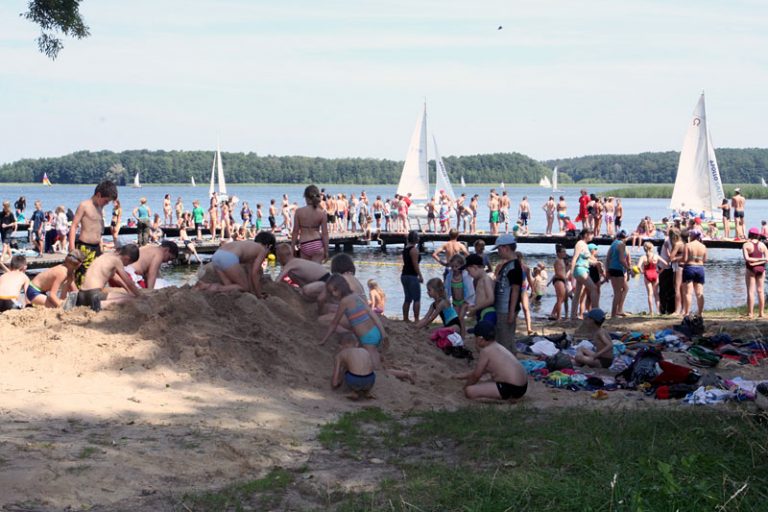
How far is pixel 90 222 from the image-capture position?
11.1 metres

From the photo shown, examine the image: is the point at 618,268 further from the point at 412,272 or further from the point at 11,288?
the point at 11,288

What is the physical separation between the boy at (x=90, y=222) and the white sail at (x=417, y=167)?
32.9m

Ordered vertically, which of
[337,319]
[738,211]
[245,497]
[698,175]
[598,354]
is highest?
[698,175]

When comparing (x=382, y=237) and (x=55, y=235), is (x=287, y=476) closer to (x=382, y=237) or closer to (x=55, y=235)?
(x=55, y=235)

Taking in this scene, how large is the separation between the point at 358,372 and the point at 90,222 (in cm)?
427

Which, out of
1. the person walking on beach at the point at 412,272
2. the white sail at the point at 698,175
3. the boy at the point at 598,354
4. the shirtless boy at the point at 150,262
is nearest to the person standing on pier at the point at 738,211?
the white sail at the point at 698,175

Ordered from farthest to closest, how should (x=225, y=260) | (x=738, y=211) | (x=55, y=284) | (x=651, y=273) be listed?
(x=738, y=211) → (x=651, y=273) → (x=55, y=284) → (x=225, y=260)

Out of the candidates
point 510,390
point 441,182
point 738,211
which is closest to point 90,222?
point 510,390

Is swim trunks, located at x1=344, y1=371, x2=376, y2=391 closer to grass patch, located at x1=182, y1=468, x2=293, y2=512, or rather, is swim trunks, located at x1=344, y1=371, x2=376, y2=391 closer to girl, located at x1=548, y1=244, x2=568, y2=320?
grass patch, located at x1=182, y1=468, x2=293, y2=512

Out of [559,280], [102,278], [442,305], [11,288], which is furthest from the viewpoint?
[559,280]

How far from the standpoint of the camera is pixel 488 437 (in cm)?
706

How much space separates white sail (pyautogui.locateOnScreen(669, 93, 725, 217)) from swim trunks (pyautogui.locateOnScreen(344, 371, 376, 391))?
33.5 m

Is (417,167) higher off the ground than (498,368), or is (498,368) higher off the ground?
(417,167)

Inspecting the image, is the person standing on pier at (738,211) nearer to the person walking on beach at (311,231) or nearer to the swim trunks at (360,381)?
the person walking on beach at (311,231)
